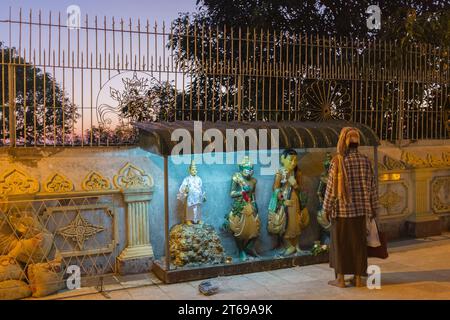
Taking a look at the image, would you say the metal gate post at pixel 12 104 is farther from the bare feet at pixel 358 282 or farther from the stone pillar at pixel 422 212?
the stone pillar at pixel 422 212

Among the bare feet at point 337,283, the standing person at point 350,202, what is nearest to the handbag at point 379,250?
the standing person at point 350,202

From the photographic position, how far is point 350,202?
5.95m

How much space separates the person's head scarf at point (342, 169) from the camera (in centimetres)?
591

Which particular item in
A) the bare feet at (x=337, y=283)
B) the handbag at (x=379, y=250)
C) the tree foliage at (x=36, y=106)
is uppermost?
the tree foliage at (x=36, y=106)

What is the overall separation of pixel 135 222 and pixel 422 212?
574 centimetres

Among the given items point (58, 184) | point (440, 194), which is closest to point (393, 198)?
point (440, 194)

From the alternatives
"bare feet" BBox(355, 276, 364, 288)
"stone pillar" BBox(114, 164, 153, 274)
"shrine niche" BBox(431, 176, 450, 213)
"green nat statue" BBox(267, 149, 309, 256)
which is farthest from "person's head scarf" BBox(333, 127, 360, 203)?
"shrine niche" BBox(431, 176, 450, 213)

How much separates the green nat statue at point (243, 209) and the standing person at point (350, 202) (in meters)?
1.48

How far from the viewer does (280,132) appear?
716 centimetres

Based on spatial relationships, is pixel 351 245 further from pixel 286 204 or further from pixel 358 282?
pixel 286 204

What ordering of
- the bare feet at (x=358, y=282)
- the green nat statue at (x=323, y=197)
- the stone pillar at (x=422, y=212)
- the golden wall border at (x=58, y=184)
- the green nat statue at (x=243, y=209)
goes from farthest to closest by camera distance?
the stone pillar at (x=422, y=212)
the green nat statue at (x=323, y=197)
the green nat statue at (x=243, y=209)
the golden wall border at (x=58, y=184)
the bare feet at (x=358, y=282)

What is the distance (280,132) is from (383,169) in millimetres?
3108
